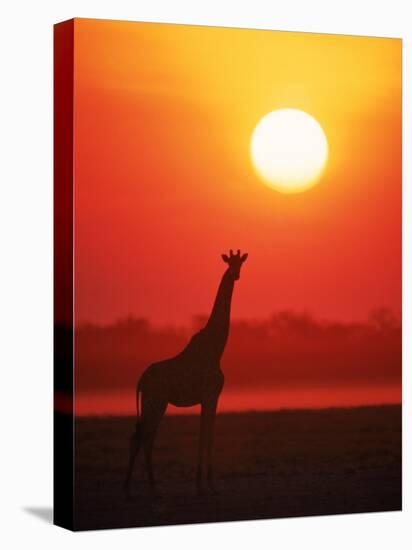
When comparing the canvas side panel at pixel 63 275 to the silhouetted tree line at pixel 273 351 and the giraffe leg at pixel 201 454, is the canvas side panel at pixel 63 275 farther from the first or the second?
the giraffe leg at pixel 201 454

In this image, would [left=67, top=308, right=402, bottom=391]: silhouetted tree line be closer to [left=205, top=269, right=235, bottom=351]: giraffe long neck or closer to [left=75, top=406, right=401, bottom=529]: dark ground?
[left=205, top=269, right=235, bottom=351]: giraffe long neck

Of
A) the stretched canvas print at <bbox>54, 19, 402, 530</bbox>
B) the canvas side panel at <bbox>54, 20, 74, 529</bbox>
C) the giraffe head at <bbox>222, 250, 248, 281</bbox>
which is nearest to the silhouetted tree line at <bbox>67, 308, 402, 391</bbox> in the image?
the stretched canvas print at <bbox>54, 19, 402, 530</bbox>

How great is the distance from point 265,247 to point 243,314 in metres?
0.49

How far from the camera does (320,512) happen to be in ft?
40.0

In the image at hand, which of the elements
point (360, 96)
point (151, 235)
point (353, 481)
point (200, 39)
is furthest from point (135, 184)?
point (353, 481)

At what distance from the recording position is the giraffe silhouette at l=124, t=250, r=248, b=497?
11633 millimetres

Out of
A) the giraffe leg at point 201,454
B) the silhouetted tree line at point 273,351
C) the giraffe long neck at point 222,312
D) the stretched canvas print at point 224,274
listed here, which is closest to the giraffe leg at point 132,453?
the stretched canvas print at point 224,274

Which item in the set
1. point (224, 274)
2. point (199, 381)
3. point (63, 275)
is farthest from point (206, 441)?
point (63, 275)

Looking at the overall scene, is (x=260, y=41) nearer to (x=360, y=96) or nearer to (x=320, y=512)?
(x=360, y=96)

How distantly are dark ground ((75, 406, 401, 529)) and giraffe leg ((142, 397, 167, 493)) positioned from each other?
1.9 inches

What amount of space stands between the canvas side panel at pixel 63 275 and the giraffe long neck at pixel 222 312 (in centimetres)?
100

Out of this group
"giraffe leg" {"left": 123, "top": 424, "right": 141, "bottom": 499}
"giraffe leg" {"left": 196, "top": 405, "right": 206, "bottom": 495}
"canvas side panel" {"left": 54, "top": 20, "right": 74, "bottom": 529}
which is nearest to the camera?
"canvas side panel" {"left": 54, "top": 20, "right": 74, "bottom": 529}

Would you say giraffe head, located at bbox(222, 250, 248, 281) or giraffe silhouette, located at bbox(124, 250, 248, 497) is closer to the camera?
giraffe silhouette, located at bbox(124, 250, 248, 497)

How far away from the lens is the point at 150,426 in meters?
11.6
